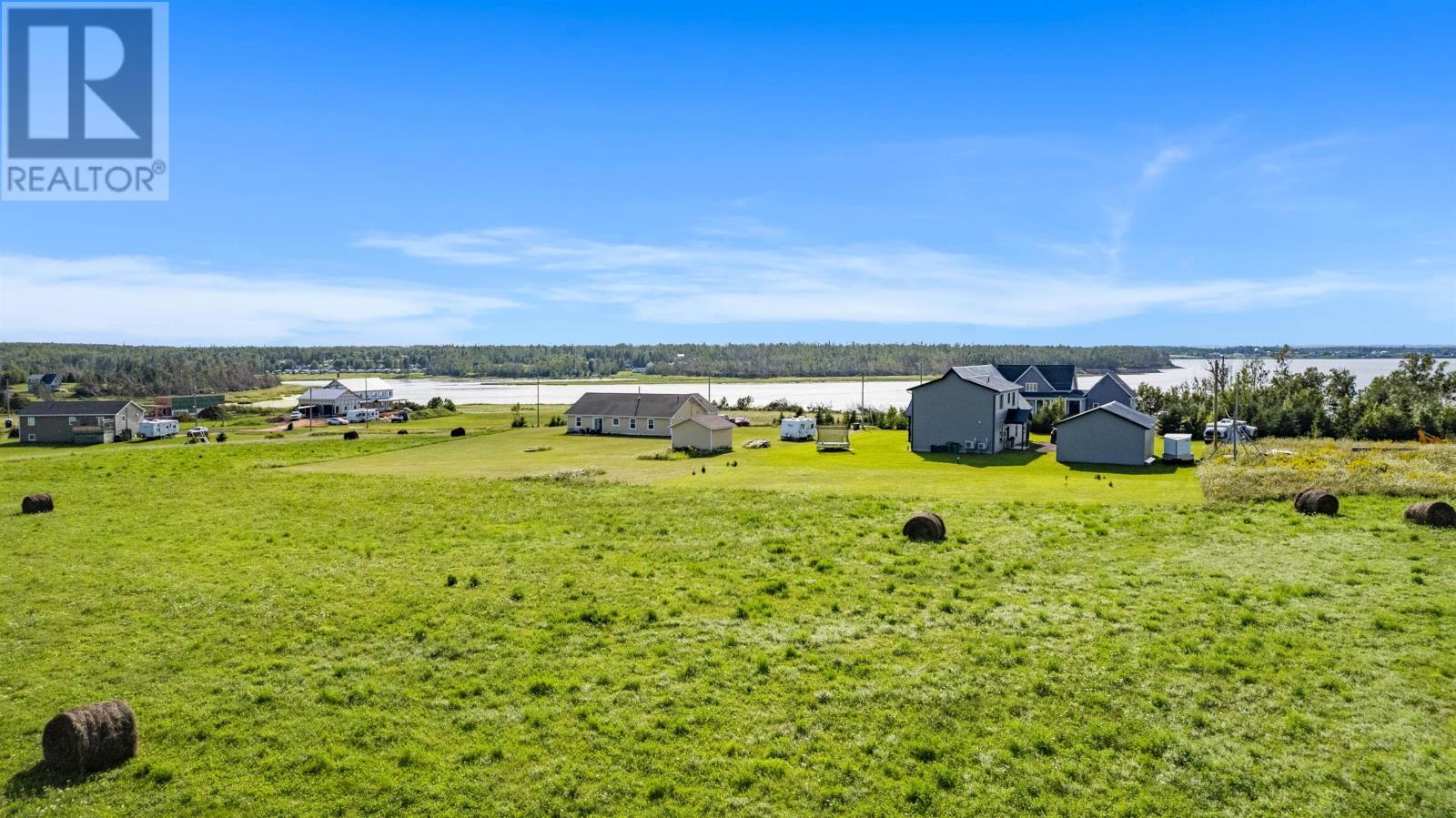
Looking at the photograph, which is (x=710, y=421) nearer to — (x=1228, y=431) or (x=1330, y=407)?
(x=1228, y=431)

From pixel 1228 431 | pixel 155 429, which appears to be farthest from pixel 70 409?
pixel 1228 431

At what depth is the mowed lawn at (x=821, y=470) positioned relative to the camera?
40.8 metres

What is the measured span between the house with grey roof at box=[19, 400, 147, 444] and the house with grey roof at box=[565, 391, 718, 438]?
44744 millimetres

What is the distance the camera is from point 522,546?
2850cm

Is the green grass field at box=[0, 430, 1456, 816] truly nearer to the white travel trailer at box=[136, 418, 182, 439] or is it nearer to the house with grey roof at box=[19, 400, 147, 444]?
the house with grey roof at box=[19, 400, 147, 444]

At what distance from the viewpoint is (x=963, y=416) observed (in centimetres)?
6125

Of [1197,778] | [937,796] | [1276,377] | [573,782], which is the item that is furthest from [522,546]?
[1276,377]

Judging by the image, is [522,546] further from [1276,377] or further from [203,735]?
[1276,377]

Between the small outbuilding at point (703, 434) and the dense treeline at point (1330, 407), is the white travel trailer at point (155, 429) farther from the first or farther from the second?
the dense treeline at point (1330, 407)

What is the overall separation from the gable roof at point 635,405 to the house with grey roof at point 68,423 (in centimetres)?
4492

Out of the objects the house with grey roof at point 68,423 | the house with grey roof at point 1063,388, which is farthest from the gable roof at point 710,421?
the house with grey roof at point 68,423

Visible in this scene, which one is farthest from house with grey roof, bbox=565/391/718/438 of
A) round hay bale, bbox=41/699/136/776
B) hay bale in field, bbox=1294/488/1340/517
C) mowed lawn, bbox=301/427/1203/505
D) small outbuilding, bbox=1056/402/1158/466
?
round hay bale, bbox=41/699/136/776

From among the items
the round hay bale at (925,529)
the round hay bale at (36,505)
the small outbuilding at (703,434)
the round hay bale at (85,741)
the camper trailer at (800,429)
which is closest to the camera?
the round hay bale at (85,741)

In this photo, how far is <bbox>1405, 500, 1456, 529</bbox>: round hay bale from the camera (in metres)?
28.6
